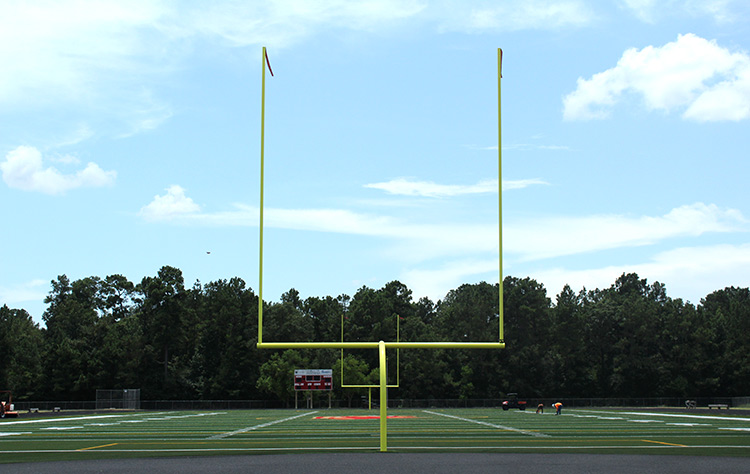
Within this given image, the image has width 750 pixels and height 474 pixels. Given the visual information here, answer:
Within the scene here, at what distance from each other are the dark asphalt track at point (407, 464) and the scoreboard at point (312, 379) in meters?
37.9

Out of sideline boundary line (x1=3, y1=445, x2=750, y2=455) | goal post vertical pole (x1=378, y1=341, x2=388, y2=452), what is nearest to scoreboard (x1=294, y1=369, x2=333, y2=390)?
sideline boundary line (x1=3, y1=445, x2=750, y2=455)

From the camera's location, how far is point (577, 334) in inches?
2849

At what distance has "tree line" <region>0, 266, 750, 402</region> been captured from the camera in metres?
63.3

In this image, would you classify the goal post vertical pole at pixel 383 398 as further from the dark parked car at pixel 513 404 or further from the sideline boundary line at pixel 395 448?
the dark parked car at pixel 513 404

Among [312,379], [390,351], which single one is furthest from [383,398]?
[390,351]

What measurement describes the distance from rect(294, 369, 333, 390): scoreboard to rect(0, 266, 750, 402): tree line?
9367mm

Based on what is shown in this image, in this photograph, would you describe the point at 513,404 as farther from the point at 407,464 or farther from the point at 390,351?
the point at 407,464


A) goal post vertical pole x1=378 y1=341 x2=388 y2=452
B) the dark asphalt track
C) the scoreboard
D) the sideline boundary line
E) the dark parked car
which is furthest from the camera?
the scoreboard

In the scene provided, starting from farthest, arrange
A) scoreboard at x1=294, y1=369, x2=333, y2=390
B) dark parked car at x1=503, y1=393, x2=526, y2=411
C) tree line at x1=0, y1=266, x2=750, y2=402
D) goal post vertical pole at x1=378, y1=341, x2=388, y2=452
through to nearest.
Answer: tree line at x1=0, y1=266, x2=750, y2=402
scoreboard at x1=294, y1=369, x2=333, y2=390
dark parked car at x1=503, y1=393, x2=526, y2=411
goal post vertical pole at x1=378, y1=341, x2=388, y2=452

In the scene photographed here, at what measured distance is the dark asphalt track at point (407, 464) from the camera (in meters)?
9.86

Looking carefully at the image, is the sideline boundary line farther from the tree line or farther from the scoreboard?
the tree line

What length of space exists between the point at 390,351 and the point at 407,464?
5877 centimetres

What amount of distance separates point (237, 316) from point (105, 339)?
1126cm

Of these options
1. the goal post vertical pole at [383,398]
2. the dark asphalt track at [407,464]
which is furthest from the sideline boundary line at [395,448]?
the dark asphalt track at [407,464]
